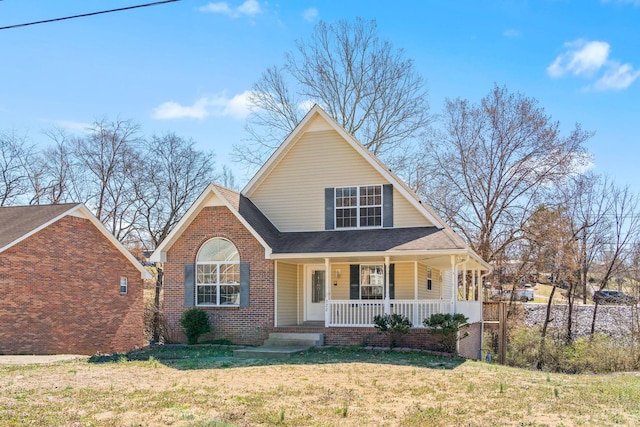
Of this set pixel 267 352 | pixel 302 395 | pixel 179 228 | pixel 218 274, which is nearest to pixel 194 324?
pixel 218 274

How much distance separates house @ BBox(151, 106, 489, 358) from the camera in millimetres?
19078

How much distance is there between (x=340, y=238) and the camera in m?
20.4

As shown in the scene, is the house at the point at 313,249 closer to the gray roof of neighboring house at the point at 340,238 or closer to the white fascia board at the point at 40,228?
the gray roof of neighboring house at the point at 340,238

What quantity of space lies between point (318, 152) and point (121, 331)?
11.0m

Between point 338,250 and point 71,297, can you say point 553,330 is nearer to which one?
point 338,250

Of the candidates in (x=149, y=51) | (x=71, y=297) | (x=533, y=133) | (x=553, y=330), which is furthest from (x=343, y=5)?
(x=553, y=330)

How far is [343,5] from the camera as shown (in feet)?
46.6

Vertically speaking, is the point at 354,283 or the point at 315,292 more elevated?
the point at 354,283

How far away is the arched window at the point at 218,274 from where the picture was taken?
20.3 metres

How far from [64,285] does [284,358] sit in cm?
1006

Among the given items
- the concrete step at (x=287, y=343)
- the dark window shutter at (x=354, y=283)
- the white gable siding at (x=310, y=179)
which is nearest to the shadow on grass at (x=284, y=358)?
the concrete step at (x=287, y=343)

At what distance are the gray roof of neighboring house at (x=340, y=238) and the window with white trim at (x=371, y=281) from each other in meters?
1.37

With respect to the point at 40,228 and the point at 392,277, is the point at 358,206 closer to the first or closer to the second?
the point at 392,277

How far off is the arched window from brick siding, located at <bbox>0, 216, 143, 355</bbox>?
5.39m
